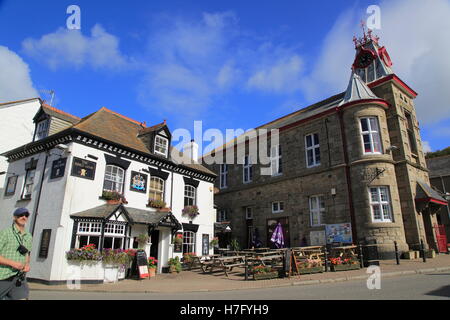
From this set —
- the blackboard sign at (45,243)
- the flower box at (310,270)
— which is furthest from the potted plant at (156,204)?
the flower box at (310,270)

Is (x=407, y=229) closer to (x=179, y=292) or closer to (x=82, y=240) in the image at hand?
(x=179, y=292)

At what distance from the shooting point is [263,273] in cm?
1230

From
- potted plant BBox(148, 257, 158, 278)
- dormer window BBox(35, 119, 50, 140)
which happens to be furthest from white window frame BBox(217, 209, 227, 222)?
dormer window BBox(35, 119, 50, 140)

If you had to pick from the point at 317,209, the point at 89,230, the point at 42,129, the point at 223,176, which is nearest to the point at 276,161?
the point at 317,209

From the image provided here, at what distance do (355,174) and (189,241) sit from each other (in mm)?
11283

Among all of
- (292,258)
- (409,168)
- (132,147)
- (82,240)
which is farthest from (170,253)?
(409,168)

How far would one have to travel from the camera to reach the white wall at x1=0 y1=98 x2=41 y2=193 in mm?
21203

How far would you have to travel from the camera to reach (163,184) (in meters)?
18.2

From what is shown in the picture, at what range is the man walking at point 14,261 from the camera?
429 cm

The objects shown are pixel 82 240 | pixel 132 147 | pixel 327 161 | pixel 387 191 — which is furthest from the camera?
pixel 327 161

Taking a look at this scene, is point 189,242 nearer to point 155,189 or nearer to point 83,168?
point 155,189

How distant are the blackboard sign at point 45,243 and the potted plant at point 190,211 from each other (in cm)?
773

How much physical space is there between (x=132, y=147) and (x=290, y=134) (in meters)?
12.8

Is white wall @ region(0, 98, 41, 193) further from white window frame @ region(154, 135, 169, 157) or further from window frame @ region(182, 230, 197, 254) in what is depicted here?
window frame @ region(182, 230, 197, 254)
